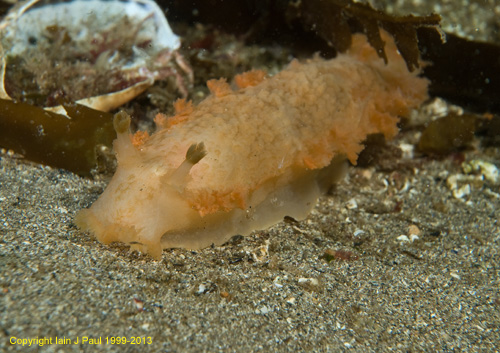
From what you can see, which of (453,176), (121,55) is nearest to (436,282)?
(453,176)

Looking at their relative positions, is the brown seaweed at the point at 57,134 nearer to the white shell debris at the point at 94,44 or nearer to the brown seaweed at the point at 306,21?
the white shell debris at the point at 94,44

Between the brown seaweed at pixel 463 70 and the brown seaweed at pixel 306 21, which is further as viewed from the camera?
the brown seaweed at pixel 463 70

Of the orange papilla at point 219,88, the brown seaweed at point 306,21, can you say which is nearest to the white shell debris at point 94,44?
the brown seaweed at point 306,21

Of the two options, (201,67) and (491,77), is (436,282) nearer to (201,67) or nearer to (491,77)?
(491,77)

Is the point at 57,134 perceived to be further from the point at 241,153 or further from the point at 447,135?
the point at 447,135

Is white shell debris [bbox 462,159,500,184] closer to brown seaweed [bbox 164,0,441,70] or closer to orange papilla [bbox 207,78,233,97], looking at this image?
brown seaweed [bbox 164,0,441,70]

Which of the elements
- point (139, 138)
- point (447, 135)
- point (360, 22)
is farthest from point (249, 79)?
point (447, 135)

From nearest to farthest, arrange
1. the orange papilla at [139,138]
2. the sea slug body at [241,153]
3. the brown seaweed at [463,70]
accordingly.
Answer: the sea slug body at [241,153], the orange papilla at [139,138], the brown seaweed at [463,70]

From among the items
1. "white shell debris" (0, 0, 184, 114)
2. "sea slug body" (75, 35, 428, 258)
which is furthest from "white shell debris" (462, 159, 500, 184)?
"white shell debris" (0, 0, 184, 114)
